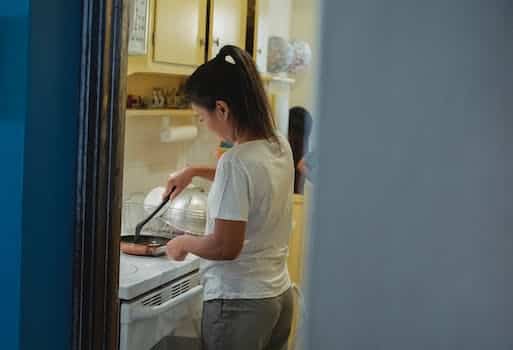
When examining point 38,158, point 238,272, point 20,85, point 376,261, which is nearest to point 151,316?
point 238,272

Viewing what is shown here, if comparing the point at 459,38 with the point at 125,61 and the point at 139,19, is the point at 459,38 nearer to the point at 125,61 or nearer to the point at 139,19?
the point at 125,61

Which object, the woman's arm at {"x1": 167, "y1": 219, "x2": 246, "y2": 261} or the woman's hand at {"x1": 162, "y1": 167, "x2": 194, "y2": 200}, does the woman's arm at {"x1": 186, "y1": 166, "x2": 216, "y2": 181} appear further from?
the woman's arm at {"x1": 167, "y1": 219, "x2": 246, "y2": 261}

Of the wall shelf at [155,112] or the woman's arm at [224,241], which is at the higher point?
the wall shelf at [155,112]

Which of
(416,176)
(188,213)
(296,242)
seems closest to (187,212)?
(188,213)

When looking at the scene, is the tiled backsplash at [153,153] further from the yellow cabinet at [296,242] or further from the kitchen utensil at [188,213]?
the yellow cabinet at [296,242]

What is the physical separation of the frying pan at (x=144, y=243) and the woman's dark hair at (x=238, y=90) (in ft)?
1.47

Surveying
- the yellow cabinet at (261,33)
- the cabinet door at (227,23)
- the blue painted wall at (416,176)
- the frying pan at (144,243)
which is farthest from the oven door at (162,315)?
the blue painted wall at (416,176)

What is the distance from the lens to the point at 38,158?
1135mm

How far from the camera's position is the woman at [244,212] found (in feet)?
4.80

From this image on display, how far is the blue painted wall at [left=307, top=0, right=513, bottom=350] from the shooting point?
1.37 feet

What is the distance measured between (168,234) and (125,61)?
0.92 m

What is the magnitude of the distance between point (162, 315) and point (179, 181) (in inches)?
14.9

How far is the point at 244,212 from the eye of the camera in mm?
1445

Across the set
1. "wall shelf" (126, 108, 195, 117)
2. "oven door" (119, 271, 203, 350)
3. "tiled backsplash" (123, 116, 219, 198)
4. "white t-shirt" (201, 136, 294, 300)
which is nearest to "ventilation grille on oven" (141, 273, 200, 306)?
"oven door" (119, 271, 203, 350)
